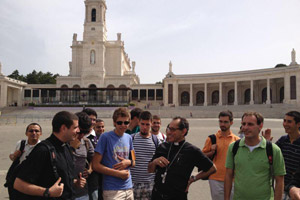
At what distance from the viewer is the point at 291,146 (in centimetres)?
422

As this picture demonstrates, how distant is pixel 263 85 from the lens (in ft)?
176

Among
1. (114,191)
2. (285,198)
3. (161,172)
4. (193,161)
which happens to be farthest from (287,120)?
(114,191)

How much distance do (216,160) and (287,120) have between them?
138cm

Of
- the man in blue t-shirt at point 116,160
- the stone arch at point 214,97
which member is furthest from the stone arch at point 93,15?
the man in blue t-shirt at point 116,160

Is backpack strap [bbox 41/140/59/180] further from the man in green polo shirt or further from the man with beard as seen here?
the man with beard

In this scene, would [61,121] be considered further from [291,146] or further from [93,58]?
[93,58]

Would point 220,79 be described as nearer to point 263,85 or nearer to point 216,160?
point 263,85

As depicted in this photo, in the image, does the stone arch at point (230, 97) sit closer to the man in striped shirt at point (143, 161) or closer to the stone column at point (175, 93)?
the stone column at point (175, 93)

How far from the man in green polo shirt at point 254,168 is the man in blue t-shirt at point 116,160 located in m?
1.48

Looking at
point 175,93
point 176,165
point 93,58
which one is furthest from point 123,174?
point 93,58

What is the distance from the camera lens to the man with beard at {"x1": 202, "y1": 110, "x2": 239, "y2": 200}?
14.6ft

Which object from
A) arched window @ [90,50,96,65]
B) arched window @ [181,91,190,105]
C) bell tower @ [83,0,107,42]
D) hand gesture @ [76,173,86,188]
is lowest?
hand gesture @ [76,173,86,188]

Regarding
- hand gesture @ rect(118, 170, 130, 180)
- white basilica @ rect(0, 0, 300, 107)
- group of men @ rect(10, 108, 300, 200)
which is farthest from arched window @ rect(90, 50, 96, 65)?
hand gesture @ rect(118, 170, 130, 180)

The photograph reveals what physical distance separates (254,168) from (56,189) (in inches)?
99.4
